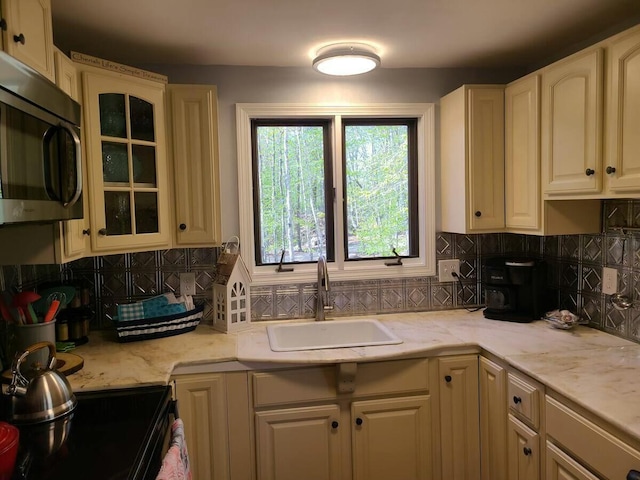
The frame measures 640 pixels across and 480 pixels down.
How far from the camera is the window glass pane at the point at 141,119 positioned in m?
2.04

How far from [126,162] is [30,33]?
0.68 meters

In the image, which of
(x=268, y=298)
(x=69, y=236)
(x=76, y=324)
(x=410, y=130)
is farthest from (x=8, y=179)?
(x=410, y=130)

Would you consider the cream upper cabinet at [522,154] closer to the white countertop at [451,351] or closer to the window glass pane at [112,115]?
the white countertop at [451,351]

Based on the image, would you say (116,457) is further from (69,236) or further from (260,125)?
(260,125)

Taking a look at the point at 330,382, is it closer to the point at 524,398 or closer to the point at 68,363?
the point at 524,398

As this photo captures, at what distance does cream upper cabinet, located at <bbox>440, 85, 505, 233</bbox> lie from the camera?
2.36 m

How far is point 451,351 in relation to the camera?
2078 mm

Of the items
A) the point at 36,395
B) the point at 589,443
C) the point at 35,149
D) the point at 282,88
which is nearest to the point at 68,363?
the point at 36,395

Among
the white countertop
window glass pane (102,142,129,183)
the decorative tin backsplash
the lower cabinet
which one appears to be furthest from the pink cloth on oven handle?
window glass pane (102,142,129,183)

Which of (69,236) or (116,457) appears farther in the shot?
(69,236)

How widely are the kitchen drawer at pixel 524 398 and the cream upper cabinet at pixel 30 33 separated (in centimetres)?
198

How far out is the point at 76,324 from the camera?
209 centimetres

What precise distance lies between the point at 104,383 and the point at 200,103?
4.26ft

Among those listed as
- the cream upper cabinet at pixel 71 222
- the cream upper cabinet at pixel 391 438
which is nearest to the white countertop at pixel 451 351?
the cream upper cabinet at pixel 391 438
